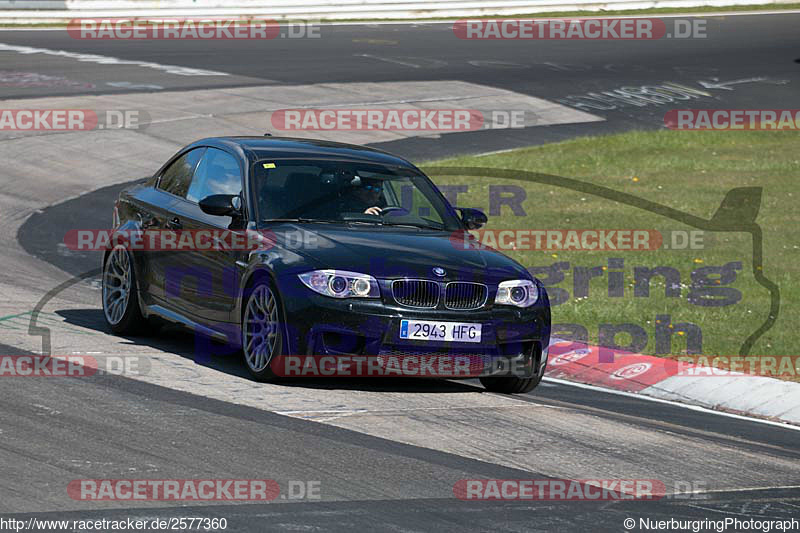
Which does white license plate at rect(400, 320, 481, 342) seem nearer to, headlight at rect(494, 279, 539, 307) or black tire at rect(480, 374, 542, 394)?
headlight at rect(494, 279, 539, 307)

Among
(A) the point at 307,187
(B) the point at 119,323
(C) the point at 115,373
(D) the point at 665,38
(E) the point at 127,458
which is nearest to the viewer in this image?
(E) the point at 127,458

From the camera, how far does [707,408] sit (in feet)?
32.2

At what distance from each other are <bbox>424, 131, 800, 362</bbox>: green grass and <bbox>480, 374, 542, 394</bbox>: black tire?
2324mm

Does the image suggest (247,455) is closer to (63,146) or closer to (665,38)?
(63,146)

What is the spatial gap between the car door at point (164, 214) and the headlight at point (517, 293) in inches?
101

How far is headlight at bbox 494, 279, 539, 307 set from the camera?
29.4 ft

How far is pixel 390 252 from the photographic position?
29.2 ft

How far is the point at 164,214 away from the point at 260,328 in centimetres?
180

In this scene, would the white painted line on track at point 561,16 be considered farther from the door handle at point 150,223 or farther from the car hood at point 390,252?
the car hood at point 390,252

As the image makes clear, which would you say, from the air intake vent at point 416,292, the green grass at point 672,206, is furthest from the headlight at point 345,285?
the green grass at point 672,206

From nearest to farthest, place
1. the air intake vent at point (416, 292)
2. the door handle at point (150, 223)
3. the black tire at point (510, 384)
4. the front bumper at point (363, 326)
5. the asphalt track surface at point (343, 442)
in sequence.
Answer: the asphalt track surface at point (343, 442) < the front bumper at point (363, 326) < the air intake vent at point (416, 292) < the black tire at point (510, 384) < the door handle at point (150, 223)

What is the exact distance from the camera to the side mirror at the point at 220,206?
30.9 ft

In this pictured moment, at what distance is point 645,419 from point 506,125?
1561 centimetres

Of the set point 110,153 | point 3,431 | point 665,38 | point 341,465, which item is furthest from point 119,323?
point 665,38
